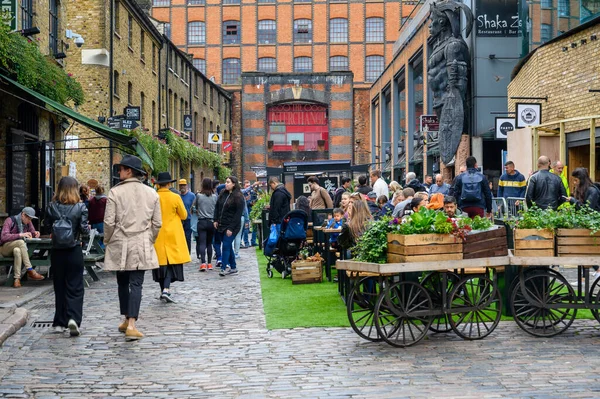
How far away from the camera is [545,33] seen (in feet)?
68.0

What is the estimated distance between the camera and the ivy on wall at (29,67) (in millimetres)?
13392

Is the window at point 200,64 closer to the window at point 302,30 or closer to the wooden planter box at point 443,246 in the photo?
the window at point 302,30

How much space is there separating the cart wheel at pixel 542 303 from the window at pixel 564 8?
1182cm

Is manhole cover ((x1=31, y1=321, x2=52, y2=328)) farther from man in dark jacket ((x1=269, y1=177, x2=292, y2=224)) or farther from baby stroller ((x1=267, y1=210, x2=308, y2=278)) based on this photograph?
man in dark jacket ((x1=269, y1=177, x2=292, y2=224))

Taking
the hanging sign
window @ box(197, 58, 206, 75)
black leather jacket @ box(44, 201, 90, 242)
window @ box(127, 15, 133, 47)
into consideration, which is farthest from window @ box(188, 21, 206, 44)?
black leather jacket @ box(44, 201, 90, 242)

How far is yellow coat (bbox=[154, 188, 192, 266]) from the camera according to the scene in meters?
11.1

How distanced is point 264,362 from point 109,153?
2048 cm

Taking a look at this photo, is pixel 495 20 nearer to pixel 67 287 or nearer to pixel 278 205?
pixel 278 205

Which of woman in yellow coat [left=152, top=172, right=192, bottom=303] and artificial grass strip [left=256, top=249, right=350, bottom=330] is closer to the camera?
artificial grass strip [left=256, top=249, right=350, bottom=330]

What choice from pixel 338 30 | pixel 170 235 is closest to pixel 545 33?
pixel 170 235

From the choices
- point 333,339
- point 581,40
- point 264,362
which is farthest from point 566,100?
point 264,362

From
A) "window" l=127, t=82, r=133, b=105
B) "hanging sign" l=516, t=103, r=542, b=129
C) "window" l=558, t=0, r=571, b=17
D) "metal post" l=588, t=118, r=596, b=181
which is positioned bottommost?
"metal post" l=588, t=118, r=596, b=181

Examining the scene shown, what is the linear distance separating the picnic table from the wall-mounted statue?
18078 mm

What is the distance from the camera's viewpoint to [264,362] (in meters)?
7.14
